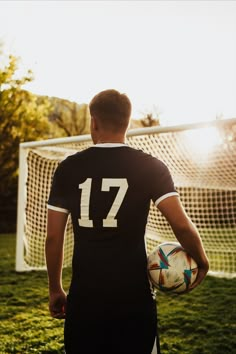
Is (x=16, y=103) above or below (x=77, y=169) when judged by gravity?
above

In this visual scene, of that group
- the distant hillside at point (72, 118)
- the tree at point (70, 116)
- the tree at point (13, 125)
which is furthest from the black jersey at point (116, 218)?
the tree at point (70, 116)

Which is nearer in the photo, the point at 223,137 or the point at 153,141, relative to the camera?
the point at 153,141

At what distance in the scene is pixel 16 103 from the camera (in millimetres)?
18734

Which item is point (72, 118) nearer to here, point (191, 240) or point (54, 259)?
point (54, 259)

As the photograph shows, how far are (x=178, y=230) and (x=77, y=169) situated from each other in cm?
54

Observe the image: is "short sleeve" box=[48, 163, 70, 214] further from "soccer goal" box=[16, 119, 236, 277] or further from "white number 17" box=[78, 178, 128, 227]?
"soccer goal" box=[16, 119, 236, 277]

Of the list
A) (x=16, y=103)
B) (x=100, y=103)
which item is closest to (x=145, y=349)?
(x=100, y=103)

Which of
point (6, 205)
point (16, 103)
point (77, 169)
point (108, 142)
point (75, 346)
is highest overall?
point (16, 103)

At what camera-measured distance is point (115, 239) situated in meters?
1.83

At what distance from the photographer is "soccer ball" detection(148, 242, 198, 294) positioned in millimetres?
2014

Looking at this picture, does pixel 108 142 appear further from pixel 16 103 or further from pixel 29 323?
pixel 16 103

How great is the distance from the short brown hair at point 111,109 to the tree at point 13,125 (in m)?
15.4

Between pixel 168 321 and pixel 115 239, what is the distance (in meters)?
3.10

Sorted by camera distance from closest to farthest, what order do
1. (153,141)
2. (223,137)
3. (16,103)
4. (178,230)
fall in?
(178,230) → (153,141) → (223,137) → (16,103)
